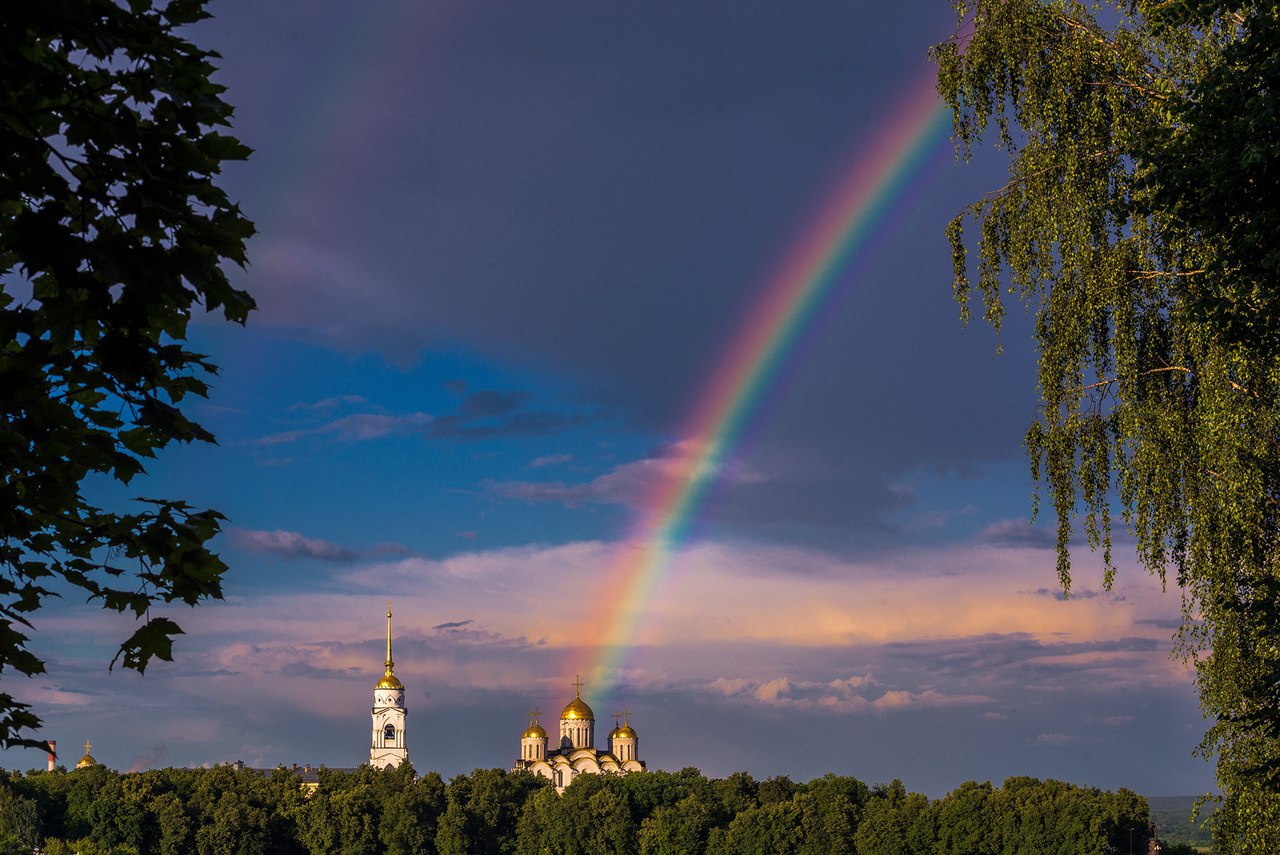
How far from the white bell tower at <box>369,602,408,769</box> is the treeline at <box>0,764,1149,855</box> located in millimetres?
24208

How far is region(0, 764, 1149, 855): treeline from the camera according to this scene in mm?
101625

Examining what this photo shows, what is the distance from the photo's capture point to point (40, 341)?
26.1 feet

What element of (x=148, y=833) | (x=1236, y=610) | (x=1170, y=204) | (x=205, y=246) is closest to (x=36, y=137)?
(x=205, y=246)

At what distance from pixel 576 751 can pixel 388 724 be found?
20.5 meters

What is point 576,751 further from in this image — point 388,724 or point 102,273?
point 102,273

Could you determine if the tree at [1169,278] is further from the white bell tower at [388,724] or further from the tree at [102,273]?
the white bell tower at [388,724]

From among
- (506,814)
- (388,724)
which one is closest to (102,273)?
(506,814)

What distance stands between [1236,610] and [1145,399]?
15.3 feet

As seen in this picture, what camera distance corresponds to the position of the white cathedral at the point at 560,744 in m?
152

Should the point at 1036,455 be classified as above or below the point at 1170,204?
below

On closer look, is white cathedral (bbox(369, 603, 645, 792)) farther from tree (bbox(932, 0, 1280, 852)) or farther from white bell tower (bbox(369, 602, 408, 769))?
tree (bbox(932, 0, 1280, 852))

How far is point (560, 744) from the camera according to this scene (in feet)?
527

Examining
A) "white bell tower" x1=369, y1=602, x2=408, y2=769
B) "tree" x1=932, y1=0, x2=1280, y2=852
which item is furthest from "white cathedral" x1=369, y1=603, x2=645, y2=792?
"tree" x1=932, y1=0, x2=1280, y2=852

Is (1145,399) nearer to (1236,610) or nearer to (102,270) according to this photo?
(1236,610)
